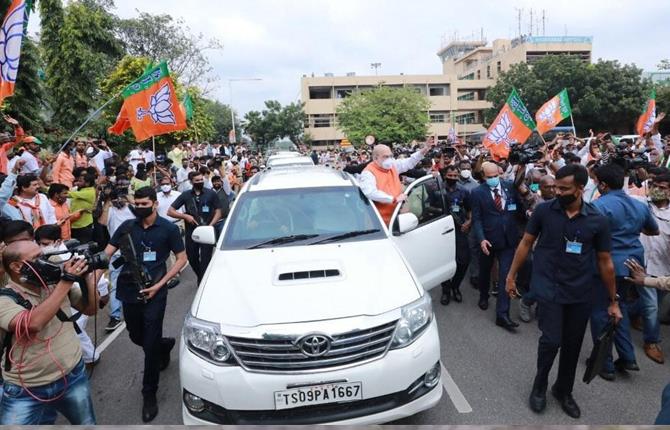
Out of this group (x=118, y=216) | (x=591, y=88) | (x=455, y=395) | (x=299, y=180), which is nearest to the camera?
(x=455, y=395)

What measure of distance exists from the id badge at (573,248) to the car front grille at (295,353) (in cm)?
161

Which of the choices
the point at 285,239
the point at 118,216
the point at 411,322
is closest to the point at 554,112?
the point at 285,239

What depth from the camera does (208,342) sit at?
277 cm

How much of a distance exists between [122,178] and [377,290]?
4.95 meters

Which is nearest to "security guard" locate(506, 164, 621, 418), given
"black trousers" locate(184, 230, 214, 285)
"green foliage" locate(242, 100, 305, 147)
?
"black trousers" locate(184, 230, 214, 285)

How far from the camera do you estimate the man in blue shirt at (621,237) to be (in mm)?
3918

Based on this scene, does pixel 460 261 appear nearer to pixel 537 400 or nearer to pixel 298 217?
pixel 537 400

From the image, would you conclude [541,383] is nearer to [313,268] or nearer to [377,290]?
[377,290]

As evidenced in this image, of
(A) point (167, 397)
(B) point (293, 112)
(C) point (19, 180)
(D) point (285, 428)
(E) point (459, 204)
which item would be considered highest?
(B) point (293, 112)

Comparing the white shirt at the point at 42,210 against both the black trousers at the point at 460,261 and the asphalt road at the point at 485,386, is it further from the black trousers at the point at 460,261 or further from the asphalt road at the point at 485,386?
the black trousers at the point at 460,261

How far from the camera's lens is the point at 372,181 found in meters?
5.46

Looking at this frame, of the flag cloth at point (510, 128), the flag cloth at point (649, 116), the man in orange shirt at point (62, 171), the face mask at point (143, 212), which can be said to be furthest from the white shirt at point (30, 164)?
the flag cloth at point (649, 116)

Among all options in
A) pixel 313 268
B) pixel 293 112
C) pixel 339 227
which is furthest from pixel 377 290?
pixel 293 112

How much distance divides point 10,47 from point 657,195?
7.16 m
